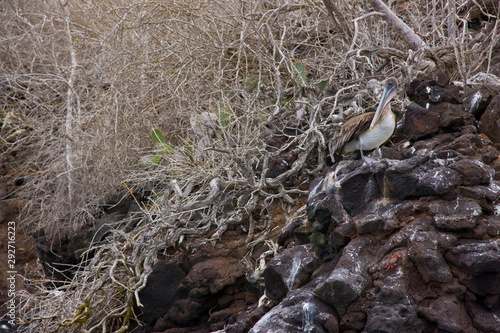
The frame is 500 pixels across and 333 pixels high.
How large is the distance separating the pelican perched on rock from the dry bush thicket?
663mm

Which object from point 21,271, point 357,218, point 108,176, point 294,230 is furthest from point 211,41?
point 21,271

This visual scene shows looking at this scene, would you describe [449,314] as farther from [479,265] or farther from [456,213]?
[456,213]

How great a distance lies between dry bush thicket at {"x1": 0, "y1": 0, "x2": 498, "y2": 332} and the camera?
5.34 metres

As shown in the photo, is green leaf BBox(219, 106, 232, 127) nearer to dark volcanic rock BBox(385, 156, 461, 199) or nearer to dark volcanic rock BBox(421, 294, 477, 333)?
dark volcanic rock BBox(385, 156, 461, 199)

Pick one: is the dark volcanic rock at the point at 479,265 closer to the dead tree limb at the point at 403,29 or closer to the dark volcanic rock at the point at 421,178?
the dark volcanic rock at the point at 421,178

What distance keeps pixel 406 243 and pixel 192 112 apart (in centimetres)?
393

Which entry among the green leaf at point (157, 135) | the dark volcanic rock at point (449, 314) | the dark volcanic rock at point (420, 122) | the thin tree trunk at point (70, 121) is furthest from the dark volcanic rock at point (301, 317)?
the thin tree trunk at point (70, 121)

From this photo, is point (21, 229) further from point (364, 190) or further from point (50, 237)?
point (364, 190)

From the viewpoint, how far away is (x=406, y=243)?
3.25 m

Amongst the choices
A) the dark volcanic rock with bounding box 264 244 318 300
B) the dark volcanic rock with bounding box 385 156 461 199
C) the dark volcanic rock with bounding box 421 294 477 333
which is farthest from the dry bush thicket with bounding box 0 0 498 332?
the dark volcanic rock with bounding box 421 294 477 333

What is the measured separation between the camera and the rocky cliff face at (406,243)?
9.66ft

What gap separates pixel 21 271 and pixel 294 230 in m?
5.43

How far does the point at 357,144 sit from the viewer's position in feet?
15.2

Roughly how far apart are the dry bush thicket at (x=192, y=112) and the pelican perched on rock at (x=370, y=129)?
66 centimetres
